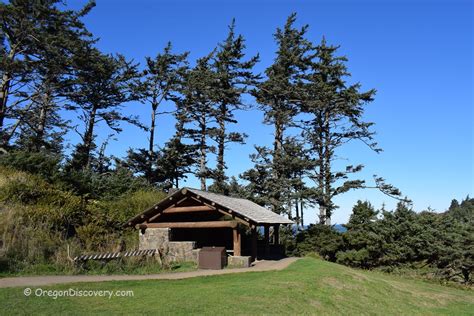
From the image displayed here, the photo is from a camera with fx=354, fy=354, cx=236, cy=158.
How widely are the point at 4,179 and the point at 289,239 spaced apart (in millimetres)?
19179

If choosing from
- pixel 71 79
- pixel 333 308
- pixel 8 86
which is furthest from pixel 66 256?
pixel 71 79

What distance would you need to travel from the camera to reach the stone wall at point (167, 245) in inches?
687

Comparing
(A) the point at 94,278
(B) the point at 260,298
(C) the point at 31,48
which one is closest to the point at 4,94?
(C) the point at 31,48

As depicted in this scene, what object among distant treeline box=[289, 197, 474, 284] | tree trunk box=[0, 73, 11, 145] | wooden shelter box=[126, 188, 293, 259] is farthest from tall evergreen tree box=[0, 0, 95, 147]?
distant treeline box=[289, 197, 474, 284]

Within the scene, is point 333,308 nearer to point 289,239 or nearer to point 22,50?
point 289,239

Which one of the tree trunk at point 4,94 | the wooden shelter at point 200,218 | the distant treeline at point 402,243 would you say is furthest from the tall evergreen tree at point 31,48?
the distant treeline at point 402,243

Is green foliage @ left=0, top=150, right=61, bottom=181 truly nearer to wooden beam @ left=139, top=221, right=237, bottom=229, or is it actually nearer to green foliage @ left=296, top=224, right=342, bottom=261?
wooden beam @ left=139, top=221, right=237, bottom=229

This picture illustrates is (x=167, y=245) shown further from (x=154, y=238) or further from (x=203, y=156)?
(x=203, y=156)

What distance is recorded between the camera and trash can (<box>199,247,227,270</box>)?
15805 millimetres

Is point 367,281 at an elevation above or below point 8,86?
below

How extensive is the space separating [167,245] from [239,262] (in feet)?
13.1

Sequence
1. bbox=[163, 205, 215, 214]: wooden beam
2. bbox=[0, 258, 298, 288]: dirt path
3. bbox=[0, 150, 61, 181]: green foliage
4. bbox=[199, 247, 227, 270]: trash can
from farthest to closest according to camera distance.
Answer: bbox=[0, 150, 61, 181]: green foliage, bbox=[163, 205, 215, 214]: wooden beam, bbox=[199, 247, 227, 270]: trash can, bbox=[0, 258, 298, 288]: dirt path

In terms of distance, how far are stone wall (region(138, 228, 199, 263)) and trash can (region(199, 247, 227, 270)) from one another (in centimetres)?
136

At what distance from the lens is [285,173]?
105ft
